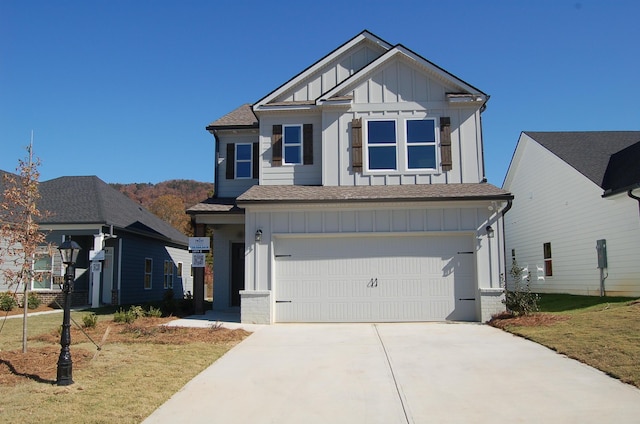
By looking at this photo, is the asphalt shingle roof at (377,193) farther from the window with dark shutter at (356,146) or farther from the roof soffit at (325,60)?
the roof soffit at (325,60)

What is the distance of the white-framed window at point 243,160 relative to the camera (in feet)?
57.3

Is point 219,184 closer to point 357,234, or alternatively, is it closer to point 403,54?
point 357,234

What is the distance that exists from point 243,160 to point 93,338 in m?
8.19

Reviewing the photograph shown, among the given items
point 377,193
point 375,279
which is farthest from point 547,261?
point 377,193

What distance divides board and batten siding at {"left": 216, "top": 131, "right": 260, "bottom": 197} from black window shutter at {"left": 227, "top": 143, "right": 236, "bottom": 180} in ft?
0.39

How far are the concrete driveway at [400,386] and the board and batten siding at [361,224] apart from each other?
3510 millimetres

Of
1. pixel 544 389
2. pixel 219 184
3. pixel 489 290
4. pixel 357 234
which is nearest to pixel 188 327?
pixel 357 234

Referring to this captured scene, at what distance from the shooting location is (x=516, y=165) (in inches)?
945

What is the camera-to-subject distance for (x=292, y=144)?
15.7 m

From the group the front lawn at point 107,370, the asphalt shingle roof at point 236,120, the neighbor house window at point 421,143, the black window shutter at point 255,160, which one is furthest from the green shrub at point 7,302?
the neighbor house window at point 421,143

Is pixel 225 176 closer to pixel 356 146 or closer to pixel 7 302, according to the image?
pixel 356 146

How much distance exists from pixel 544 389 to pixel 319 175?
383 inches

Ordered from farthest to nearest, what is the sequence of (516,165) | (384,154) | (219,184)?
(516,165)
(219,184)
(384,154)

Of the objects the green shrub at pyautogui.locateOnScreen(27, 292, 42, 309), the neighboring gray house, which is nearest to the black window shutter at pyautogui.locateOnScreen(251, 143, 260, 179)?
the neighboring gray house
